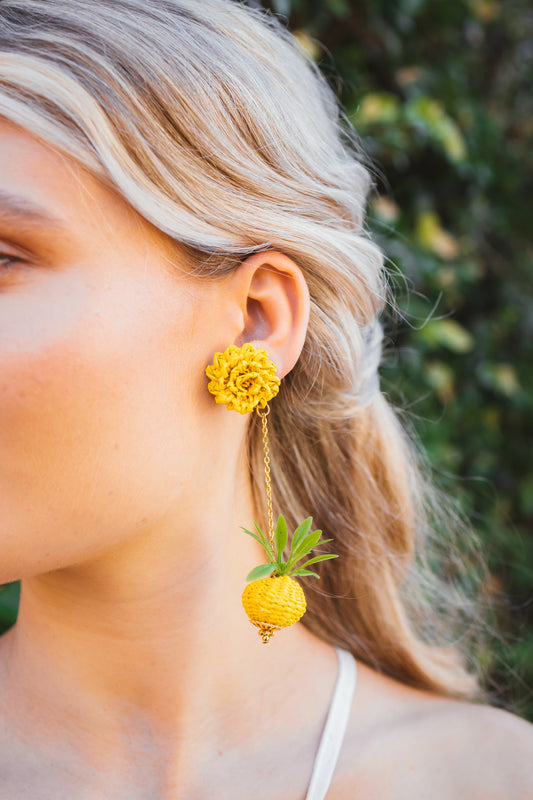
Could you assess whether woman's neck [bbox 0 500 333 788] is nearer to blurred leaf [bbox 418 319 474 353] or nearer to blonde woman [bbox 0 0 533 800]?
blonde woman [bbox 0 0 533 800]

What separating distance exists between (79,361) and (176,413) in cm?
20

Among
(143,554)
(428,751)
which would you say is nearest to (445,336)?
(428,751)

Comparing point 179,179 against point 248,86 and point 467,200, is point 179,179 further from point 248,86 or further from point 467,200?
point 467,200

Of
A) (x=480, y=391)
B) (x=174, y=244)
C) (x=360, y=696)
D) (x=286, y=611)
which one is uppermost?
(x=174, y=244)

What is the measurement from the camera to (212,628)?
1.45 metres

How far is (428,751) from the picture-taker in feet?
4.86

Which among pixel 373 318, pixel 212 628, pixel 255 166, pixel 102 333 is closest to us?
pixel 102 333

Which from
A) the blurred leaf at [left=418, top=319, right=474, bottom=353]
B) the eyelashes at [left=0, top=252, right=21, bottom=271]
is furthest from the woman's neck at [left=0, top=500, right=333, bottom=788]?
the blurred leaf at [left=418, top=319, right=474, bottom=353]

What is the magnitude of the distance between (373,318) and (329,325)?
0.17 metres

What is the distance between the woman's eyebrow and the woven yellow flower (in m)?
0.36

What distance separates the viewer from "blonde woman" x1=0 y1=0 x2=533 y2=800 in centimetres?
118

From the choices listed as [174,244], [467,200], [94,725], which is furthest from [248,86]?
[467,200]

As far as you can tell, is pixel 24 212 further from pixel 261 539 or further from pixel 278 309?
pixel 261 539

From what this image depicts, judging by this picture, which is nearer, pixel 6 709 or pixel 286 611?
pixel 286 611
